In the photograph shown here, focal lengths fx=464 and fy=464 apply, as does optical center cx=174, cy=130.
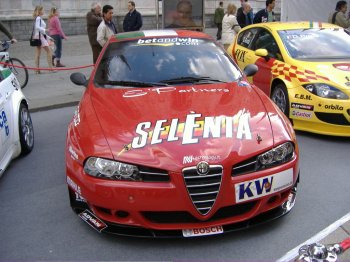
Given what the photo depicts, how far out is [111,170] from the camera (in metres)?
3.32

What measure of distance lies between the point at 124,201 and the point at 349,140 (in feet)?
12.2

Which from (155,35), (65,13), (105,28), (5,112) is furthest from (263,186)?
(65,13)

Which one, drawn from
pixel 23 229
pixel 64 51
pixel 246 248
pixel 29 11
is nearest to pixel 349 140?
pixel 246 248

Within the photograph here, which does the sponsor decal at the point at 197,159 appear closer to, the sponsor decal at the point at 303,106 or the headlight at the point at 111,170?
the headlight at the point at 111,170

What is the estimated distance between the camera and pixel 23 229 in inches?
150

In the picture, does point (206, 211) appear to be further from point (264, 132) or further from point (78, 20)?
point (78, 20)

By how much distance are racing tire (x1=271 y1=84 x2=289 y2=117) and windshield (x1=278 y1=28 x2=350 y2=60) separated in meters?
0.51

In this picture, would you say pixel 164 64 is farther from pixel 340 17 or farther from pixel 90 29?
pixel 340 17

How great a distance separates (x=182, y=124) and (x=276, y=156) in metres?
0.75

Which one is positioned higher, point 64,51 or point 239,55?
point 239,55

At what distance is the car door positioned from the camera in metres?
4.71

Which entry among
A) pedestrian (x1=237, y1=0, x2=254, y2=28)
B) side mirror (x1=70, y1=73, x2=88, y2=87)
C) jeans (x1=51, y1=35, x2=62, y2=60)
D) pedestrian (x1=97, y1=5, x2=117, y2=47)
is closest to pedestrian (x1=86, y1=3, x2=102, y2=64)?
pedestrian (x1=97, y1=5, x2=117, y2=47)

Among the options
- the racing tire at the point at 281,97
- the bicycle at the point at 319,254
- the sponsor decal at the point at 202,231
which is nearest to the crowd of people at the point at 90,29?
the racing tire at the point at 281,97

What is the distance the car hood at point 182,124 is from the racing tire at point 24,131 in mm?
1538
